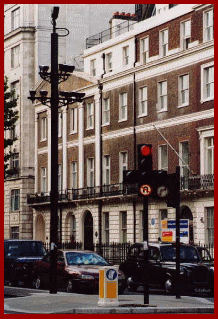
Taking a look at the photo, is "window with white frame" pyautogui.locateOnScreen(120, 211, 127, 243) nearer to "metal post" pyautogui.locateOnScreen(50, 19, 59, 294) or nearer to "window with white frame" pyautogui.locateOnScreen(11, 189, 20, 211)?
"window with white frame" pyautogui.locateOnScreen(11, 189, 20, 211)

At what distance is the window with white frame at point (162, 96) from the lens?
5569cm

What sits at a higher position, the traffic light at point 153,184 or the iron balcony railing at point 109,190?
the iron balcony railing at point 109,190

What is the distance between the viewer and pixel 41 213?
7106 cm

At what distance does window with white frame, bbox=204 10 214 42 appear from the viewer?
168ft

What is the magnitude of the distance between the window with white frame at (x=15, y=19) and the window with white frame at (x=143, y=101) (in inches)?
905

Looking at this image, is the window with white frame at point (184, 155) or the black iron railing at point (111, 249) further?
the black iron railing at point (111, 249)

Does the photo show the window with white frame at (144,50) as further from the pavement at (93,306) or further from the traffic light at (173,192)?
the traffic light at (173,192)

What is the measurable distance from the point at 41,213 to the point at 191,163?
21.8 m

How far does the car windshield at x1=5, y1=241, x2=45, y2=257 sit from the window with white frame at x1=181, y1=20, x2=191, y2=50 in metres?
20.0

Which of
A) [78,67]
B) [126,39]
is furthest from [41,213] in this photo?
[126,39]

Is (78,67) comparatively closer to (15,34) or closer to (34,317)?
(15,34)

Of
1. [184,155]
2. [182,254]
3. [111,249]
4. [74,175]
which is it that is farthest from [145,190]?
[74,175]

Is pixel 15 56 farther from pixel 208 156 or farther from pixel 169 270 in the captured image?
pixel 169 270

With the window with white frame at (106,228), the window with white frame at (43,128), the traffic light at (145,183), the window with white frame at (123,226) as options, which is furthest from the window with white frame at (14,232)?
the traffic light at (145,183)
